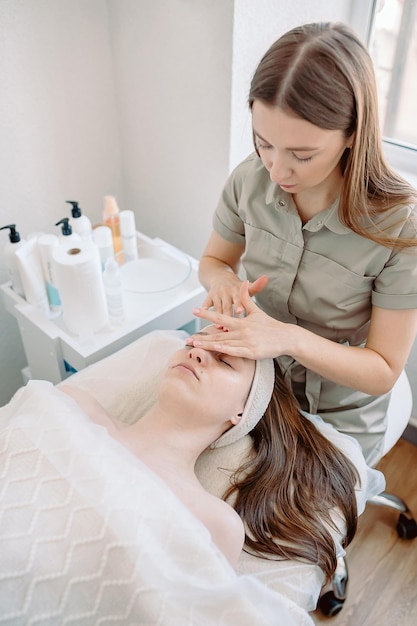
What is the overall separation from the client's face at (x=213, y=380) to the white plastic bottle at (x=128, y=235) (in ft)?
2.04

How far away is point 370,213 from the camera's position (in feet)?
3.60

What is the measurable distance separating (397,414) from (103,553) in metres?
0.85

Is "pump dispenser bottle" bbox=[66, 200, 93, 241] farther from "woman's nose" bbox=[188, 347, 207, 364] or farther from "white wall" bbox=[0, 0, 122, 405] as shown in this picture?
"woman's nose" bbox=[188, 347, 207, 364]

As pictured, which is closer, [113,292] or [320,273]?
[320,273]

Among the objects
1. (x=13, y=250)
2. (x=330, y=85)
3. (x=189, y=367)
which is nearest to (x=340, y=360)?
(x=189, y=367)

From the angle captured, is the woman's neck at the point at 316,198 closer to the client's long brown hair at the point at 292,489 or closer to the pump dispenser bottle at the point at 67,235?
the client's long brown hair at the point at 292,489

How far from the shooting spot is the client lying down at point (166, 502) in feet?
2.87

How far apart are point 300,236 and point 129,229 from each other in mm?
656

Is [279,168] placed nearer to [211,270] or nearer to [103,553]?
[211,270]

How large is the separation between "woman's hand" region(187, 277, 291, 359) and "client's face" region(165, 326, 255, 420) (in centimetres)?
4

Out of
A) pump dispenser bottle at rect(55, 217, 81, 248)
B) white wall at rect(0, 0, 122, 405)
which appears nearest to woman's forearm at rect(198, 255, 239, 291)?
pump dispenser bottle at rect(55, 217, 81, 248)

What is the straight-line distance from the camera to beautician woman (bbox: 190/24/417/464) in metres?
0.94

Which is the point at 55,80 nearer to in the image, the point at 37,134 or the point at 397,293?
the point at 37,134

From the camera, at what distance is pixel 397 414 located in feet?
4.74
